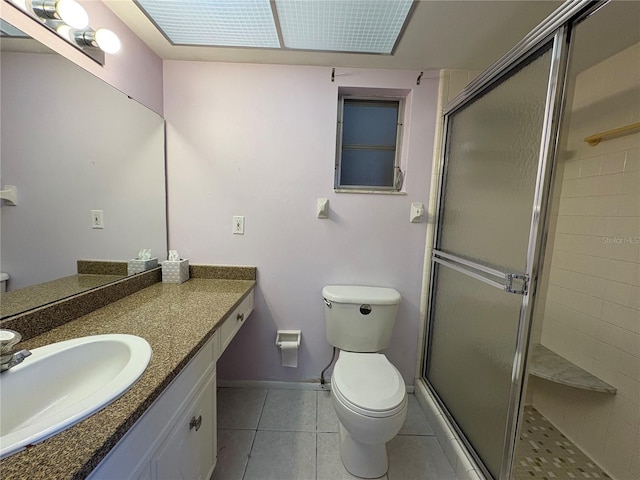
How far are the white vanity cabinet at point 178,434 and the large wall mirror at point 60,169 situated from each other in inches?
24.8

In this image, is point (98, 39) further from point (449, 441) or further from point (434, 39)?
point (449, 441)

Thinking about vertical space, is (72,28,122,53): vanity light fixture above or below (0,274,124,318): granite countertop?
above

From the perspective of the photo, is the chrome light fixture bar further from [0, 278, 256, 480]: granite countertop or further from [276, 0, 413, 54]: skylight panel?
[0, 278, 256, 480]: granite countertop

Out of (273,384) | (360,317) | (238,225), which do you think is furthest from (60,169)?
(273,384)

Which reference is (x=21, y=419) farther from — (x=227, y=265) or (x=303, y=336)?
(x=303, y=336)

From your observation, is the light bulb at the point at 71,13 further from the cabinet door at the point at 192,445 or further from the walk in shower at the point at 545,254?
the walk in shower at the point at 545,254

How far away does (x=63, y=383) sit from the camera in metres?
0.75

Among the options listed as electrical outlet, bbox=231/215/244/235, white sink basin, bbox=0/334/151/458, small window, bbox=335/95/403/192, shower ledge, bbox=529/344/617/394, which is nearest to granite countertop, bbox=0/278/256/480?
white sink basin, bbox=0/334/151/458

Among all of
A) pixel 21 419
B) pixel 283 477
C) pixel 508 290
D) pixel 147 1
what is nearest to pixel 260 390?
pixel 283 477

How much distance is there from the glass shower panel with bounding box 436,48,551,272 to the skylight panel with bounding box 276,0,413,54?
0.58m

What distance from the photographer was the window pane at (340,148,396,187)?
175 cm

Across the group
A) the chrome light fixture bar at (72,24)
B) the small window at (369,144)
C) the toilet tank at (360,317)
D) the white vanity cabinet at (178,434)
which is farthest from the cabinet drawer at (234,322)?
→ the chrome light fixture bar at (72,24)

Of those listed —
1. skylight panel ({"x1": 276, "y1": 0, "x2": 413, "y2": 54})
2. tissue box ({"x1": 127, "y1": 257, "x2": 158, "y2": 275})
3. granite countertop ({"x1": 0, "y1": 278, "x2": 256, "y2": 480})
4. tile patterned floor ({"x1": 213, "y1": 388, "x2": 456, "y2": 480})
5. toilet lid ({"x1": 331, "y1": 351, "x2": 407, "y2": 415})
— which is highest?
skylight panel ({"x1": 276, "y1": 0, "x2": 413, "y2": 54})

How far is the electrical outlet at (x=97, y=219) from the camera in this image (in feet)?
3.81
